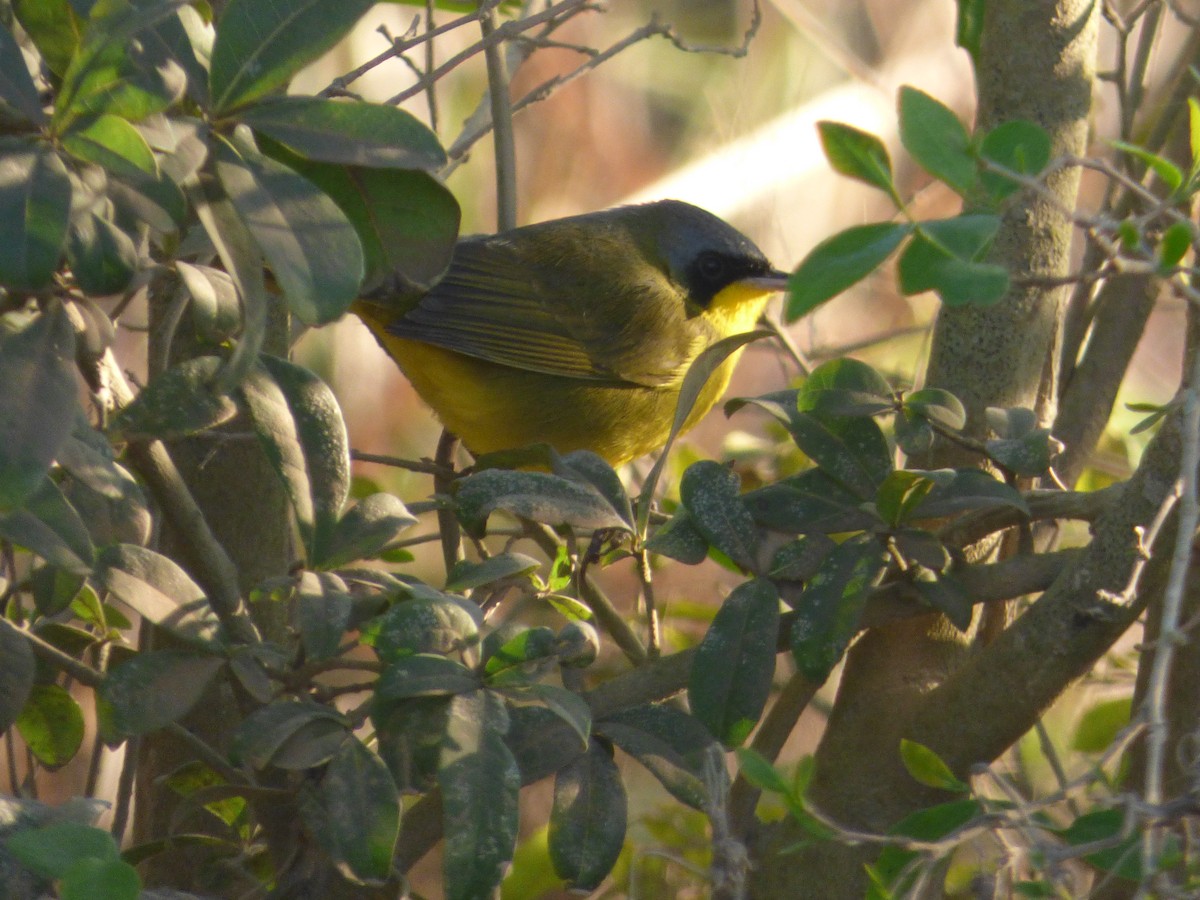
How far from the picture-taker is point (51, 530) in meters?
1.09

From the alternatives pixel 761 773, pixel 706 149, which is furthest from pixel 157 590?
pixel 706 149

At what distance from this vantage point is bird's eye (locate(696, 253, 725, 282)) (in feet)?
11.8

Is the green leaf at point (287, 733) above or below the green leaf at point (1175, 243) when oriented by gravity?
below

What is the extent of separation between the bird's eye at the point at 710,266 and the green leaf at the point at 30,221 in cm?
273

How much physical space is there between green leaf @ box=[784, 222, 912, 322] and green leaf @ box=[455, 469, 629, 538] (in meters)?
0.48

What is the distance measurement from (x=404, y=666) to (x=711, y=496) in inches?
20.2

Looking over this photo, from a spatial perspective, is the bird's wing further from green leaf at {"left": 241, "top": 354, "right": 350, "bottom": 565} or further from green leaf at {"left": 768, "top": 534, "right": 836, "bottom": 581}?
green leaf at {"left": 241, "top": 354, "right": 350, "bottom": 565}

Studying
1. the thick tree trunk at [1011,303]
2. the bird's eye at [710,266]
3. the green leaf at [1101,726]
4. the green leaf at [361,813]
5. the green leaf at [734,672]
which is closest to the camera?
the green leaf at [361,813]

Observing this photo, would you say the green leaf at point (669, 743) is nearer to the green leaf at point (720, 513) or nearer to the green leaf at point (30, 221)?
the green leaf at point (720, 513)

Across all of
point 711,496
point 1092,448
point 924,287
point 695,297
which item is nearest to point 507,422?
point 695,297

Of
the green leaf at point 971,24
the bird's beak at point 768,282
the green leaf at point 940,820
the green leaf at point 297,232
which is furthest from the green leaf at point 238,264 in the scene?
the bird's beak at point 768,282

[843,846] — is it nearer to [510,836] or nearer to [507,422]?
[510,836]

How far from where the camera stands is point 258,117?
3.63 feet

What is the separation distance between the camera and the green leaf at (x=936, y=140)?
104 centimetres
